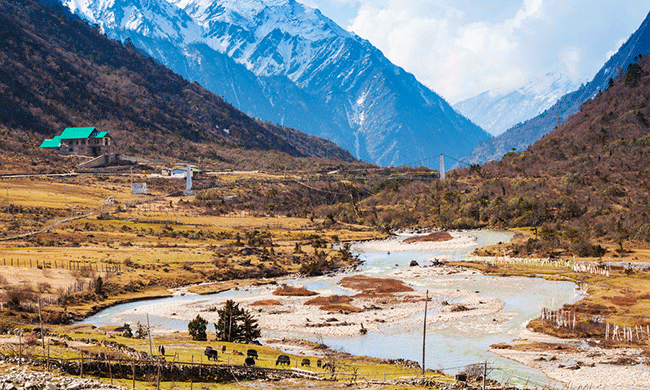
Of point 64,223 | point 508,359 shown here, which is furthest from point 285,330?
point 64,223

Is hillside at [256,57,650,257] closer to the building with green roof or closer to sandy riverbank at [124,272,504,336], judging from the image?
sandy riverbank at [124,272,504,336]

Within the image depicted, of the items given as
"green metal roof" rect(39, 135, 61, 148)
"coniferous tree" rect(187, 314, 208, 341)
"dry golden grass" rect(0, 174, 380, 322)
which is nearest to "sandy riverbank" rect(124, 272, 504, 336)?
"dry golden grass" rect(0, 174, 380, 322)

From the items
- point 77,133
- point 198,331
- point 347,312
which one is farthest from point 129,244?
point 77,133

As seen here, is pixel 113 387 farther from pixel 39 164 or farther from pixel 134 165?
pixel 134 165

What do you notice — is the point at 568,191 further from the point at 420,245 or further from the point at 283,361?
the point at 283,361

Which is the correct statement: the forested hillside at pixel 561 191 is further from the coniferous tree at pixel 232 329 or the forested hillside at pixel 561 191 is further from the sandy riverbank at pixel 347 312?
the coniferous tree at pixel 232 329

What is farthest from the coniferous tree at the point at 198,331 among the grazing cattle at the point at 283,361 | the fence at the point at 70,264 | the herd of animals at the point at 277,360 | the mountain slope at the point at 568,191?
the mountain slope at the point at 568,191
